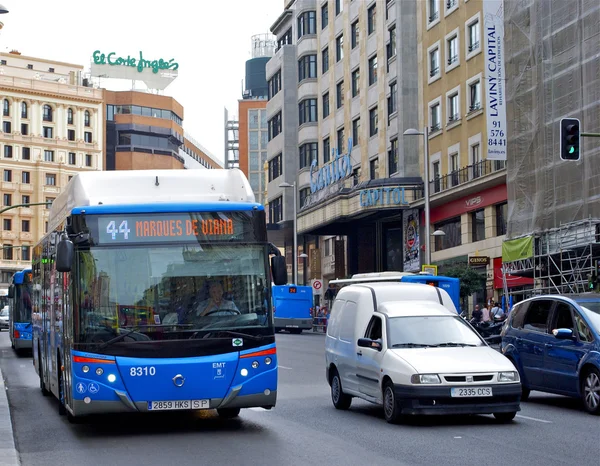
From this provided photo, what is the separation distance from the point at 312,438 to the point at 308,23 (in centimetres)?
6124

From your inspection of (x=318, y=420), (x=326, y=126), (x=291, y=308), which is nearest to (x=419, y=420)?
(x=318, y=420)

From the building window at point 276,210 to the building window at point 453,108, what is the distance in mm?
26009

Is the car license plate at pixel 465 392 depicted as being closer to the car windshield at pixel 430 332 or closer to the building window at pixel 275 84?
the car windshield at pixel 430 332

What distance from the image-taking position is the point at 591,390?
14836mm

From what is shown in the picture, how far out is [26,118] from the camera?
137125mm

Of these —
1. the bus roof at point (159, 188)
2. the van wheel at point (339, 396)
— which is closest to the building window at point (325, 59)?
the van wheel at point (339, 396)

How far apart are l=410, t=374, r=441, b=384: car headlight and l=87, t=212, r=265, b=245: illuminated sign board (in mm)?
2519

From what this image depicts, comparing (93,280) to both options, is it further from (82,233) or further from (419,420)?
(419,420)

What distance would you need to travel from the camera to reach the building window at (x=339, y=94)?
65.6 m

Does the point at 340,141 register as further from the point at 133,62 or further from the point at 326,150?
the point at 133,62

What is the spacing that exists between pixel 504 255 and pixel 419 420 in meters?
25.4

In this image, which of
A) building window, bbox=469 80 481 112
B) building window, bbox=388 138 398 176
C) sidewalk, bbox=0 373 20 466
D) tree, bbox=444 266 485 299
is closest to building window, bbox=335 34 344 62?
building window, bbox=388 138 398 176

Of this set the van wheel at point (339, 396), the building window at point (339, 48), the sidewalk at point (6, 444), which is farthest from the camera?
the building window at point (339, 48)

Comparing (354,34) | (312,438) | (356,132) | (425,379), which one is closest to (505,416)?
(425,379)
